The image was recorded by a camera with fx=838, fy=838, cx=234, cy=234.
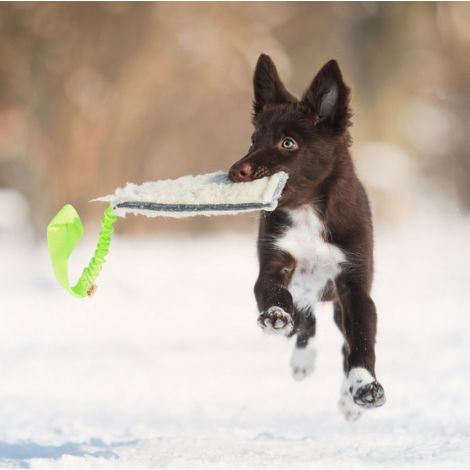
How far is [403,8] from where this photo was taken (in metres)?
10.6

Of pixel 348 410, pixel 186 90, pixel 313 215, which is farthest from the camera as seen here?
pixel 186 90

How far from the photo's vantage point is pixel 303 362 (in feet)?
15.0

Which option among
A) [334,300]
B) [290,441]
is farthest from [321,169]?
[290,441]

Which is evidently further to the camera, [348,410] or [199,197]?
[348,410]

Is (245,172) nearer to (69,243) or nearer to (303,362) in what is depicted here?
(69,243)

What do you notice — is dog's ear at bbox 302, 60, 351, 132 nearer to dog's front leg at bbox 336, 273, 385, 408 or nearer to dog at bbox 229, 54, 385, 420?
dog at bbox 229, 54, 385, 420

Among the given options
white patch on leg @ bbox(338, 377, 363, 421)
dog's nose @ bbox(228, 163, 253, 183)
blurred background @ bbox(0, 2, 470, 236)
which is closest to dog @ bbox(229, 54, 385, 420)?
dog's nose @ bbox(228, 163, 253, 183)

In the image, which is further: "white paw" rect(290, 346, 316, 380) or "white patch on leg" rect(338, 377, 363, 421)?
"white paw" rect(290, 346, 316, 380)

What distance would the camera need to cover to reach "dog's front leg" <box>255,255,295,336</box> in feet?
10.8

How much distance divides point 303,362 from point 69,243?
63.2 inches

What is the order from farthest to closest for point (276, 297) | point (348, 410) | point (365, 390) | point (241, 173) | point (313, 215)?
point (348, 410), point (313, 215), point (276, 297), point (241, 173), point (365, 390)

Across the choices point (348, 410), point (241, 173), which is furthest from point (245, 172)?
point (348, 410)

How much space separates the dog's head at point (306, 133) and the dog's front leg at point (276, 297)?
38 cm

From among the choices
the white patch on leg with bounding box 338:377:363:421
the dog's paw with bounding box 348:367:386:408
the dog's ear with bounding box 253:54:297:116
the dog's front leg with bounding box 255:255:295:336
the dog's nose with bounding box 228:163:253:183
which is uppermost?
the dog's ear with bounding box 253:54:297:116
